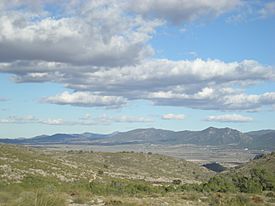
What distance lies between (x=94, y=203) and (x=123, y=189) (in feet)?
56.6

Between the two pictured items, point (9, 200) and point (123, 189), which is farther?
point (123, 189)

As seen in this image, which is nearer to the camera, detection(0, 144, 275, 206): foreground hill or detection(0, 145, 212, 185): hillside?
detection(0, 144, 275, 206): foreground hill

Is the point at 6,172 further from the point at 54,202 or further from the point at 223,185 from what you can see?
the point at 54,202

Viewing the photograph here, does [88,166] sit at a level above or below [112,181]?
above

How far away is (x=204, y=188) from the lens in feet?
170

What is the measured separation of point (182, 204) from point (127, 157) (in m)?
97.0

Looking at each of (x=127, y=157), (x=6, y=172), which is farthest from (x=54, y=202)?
(x=127, y=157)

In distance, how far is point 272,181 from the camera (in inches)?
2165

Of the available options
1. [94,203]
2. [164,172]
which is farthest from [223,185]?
[164,172]

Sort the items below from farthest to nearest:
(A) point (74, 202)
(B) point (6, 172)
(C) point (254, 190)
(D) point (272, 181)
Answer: (B) point (6, 172)
(D) point (272, 181)
(C) point (254, 190)
(A) point (74, 202)

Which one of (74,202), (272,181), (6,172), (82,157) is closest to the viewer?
(74,202)

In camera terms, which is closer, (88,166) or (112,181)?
(112,181)

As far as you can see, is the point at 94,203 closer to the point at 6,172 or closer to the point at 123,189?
the point at 123,189

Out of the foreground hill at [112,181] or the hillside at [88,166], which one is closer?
the foreground hill at [112,181]
